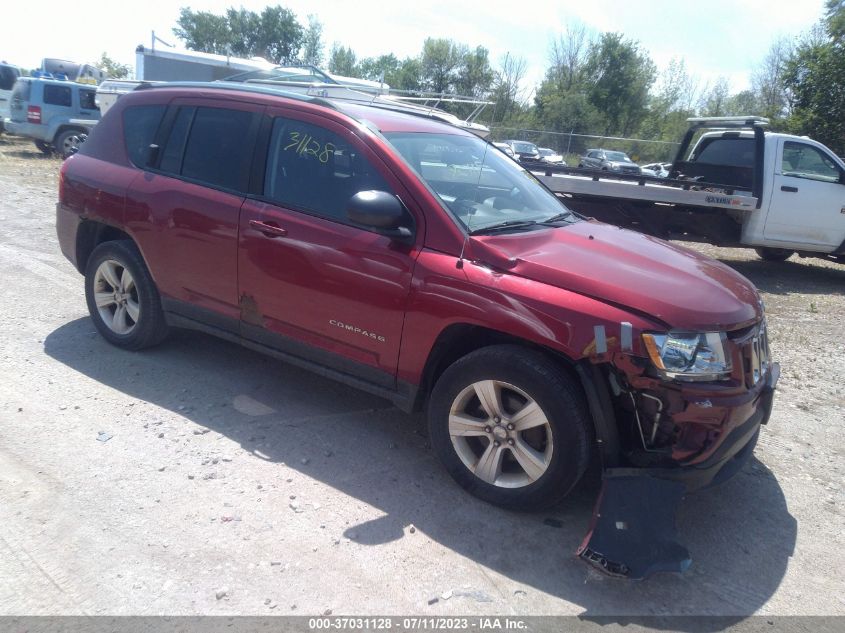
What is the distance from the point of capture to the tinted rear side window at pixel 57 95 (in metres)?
17.4

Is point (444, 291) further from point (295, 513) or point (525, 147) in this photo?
point (525, 147)

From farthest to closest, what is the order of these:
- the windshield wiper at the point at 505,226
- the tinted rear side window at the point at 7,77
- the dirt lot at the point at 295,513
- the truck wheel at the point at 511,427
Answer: the tinted rear side window at the point at 7,77
the windshield wiper at the point at 505,226
the truck wheel at the point at 511,427
the dirt lot at the point at 295,513

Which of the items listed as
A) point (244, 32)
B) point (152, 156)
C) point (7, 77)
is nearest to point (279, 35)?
point (244, 32)

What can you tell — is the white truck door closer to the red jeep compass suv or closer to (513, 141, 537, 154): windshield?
the red jeep compass suv

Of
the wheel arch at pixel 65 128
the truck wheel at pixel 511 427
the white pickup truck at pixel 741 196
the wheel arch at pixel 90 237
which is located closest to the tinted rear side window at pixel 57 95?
the wheel arch at pixel 65 128

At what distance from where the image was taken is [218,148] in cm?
447

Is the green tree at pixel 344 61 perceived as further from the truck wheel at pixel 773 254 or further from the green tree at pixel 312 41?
the truck wheel at pixel 773 254

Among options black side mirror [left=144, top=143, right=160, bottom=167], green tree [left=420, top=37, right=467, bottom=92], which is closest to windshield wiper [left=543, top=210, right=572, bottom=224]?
black side mirror [left=144, top=143, right=160, bottom=167]

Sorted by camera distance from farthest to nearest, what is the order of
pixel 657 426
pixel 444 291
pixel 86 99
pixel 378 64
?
pixel 378 64 < pixel 86 99 < pixel 444 291 < pixel 657 426

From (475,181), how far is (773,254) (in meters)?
9.40

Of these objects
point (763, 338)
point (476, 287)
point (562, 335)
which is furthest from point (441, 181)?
point (763, 338)

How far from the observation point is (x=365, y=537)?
10.4ft

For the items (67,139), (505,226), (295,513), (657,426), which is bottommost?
(295,513)

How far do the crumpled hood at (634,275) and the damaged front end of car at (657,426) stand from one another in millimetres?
115
